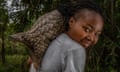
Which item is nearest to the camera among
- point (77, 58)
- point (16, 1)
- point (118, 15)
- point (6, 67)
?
point (77, 58)

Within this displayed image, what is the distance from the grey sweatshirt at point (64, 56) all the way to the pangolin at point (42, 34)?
A: 0.12 feet

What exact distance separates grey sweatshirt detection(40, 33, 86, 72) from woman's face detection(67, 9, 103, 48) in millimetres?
33

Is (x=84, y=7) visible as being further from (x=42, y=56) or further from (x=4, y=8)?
(x=4, y=8)

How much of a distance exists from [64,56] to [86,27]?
157 mm

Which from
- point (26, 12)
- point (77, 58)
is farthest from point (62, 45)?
point (26, 12)

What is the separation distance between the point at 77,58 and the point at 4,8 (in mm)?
4681

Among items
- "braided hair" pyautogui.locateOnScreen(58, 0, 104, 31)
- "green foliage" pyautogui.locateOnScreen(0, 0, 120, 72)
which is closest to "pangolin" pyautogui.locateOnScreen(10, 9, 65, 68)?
"braided hair" pyautogui.locateOnScreen(58, 0, 104, 31)

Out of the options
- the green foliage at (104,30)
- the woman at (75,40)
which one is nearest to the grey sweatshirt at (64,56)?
the woman at (75,40)

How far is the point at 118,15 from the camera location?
18.1 feet

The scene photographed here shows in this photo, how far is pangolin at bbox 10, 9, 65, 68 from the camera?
5.77ft

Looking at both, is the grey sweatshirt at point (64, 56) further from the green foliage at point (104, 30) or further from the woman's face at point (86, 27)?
the green foliage at point (104, 30)

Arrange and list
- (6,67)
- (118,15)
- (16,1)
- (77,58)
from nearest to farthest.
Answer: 1. (77,58)
2. (118,15)
3. (16,1)
4. (6,67)

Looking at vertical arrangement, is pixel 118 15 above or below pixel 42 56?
below

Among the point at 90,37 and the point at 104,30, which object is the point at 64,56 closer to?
the point at 90,37
